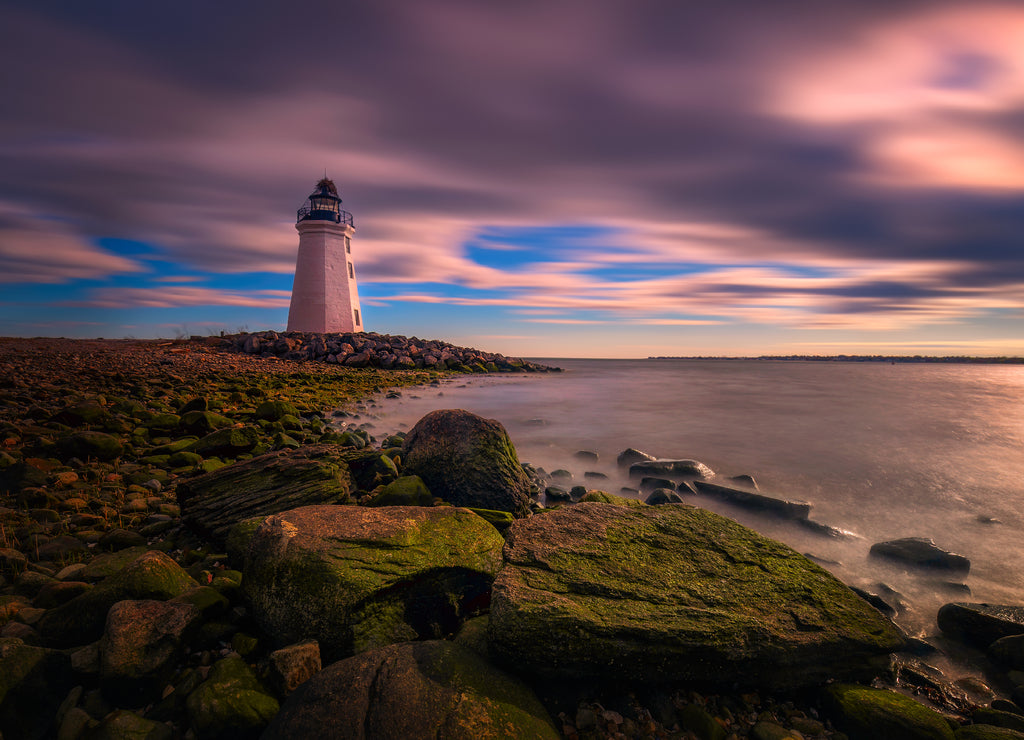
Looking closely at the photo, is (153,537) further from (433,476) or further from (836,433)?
(836,433)

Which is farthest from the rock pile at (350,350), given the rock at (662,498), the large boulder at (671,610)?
the large boulder at (671,610)

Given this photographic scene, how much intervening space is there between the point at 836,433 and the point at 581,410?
8.82m

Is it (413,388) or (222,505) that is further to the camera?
(413,388)

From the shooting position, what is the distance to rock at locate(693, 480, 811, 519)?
22.0 feet

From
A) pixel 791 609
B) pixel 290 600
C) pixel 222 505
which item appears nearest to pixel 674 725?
pixel 791 609

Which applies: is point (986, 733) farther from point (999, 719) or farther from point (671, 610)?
point (671, 610)

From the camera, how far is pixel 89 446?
241 inches

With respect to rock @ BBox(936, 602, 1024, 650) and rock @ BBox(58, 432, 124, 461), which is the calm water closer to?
rock @ BBox(936, 602, 1024, 650)

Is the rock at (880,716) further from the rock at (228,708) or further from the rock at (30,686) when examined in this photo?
the rock at (30,686)

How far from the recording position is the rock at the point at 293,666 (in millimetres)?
2457

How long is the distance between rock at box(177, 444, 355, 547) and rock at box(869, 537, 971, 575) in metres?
6.30

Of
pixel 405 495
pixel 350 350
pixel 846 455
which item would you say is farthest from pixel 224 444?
pixel 350 350

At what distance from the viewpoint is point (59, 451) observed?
238 inches

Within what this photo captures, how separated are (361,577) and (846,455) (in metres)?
13.1
